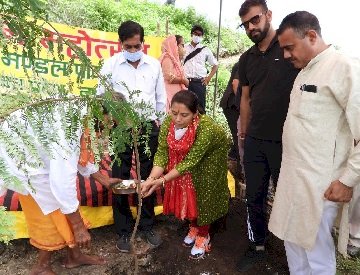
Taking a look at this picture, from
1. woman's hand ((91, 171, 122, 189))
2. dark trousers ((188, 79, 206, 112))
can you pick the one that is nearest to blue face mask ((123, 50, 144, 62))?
woman's hand ((91, 171, 122, 189))

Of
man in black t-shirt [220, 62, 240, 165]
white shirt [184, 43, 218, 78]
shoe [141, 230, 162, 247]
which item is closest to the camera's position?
shoe [141, 230, 162, 247]

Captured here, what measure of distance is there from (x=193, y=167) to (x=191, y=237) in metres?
0.69

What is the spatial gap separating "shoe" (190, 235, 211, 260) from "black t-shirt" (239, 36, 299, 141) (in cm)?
105

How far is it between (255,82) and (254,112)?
226 mm

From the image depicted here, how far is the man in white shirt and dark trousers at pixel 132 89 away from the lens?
3.07 m

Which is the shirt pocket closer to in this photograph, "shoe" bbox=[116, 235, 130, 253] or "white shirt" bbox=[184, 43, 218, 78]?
"shoe" bbox=[116, 235, 130, 253]

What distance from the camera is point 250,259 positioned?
2895 mm

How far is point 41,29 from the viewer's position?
1180 millimetres

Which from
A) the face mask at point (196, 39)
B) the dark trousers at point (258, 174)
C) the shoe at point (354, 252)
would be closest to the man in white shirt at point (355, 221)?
the dark trousers at point (258, 174)

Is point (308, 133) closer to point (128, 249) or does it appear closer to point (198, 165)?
point (198, 165)

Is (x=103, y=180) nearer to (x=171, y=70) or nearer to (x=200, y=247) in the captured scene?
(x=200, y=247)

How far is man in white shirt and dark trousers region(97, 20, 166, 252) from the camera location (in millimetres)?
3070

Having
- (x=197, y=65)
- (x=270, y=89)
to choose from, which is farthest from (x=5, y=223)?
(x=197, y=65)

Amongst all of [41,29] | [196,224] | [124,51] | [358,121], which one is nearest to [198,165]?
[196,224]
